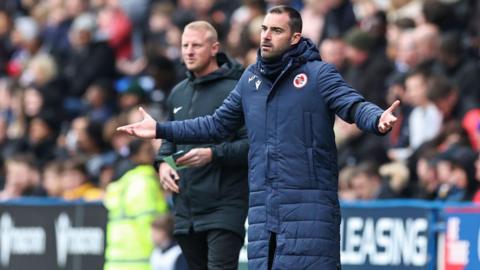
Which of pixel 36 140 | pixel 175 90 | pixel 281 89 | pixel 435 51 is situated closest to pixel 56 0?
pixel 36 140

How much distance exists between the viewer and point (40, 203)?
1622 cm

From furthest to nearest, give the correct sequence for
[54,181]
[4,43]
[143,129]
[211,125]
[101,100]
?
[4,43] < [101,100] < [54,181] < [211,125] < [143,129]

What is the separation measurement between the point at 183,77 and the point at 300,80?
849 centimetres

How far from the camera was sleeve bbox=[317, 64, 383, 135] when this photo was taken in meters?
8.87

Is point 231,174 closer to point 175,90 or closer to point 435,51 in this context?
point 175,90

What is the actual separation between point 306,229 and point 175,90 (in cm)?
260

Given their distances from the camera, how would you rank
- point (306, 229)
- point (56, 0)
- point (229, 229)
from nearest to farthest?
1. point (306, 229)
2. point (229, 229)
3. point (56, 0)

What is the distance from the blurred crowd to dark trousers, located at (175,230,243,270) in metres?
2.70

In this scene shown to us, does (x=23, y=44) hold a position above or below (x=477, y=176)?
above

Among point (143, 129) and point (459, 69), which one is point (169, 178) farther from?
point (459, 69)

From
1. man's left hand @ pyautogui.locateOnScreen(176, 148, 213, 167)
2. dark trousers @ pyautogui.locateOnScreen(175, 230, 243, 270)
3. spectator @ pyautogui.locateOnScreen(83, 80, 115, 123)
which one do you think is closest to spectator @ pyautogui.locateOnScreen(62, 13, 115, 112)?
spectator @ pyautogui.locateOnScreen(83, 80, 115, 123)

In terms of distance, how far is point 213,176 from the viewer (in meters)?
11.0

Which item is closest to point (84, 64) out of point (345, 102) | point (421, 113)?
point (421, 113)

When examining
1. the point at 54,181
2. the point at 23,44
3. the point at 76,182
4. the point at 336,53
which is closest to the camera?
the point at 336,53
